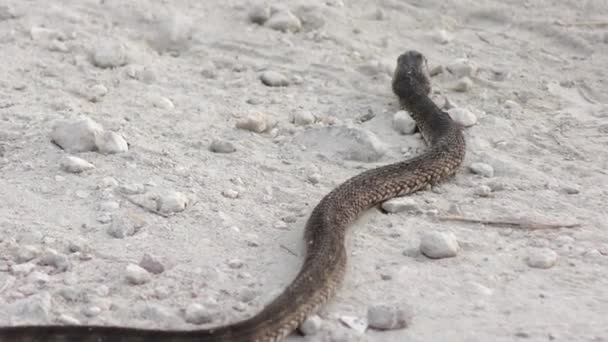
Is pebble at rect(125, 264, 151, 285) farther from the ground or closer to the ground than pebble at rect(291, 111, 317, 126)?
farther from the ground

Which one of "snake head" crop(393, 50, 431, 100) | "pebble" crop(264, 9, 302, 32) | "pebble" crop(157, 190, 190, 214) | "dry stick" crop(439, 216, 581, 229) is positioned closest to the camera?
"pebble" crop(157, 190, 190, 214)

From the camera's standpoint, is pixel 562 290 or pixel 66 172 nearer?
pixel 562 290

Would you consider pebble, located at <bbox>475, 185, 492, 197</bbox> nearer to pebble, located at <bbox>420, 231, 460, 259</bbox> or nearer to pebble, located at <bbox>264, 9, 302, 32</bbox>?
pebble, located at <bbox>420, 231, 460, 259</bbox>

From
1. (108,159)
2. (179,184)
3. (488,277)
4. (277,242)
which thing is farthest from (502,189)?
(108,159)

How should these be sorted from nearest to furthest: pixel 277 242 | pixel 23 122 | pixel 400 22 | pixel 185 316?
pixel 185 316 → pixel 277 242 → pixel 23 122 → pixel 400 22

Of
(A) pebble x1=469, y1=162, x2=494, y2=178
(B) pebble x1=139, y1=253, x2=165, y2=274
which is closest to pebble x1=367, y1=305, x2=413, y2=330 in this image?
(B) pebble x1=139, y1=253, x2=165, y2=274

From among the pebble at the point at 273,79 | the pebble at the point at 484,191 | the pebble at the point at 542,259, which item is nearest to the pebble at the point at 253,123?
the pebble at the point at 273,79

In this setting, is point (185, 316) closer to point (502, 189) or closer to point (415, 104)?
point (502, 189)

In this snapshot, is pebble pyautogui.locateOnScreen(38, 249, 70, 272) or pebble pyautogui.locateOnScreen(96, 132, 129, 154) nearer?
pebble pyautogui.locateOnScreen(38, 249, 70, 272)
